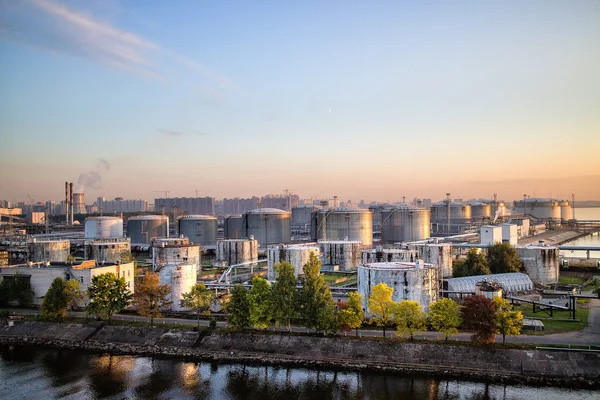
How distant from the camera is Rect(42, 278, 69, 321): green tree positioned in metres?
23.4

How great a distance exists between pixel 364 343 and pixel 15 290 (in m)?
18.6

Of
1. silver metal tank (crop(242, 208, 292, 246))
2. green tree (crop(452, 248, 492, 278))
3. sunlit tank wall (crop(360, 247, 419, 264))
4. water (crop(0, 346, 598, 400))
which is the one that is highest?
silver metal tank (crop(242, 208, 292, 246))

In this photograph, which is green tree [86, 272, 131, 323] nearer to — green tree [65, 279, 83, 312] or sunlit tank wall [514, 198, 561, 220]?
green tree [65, 279, 83, 312]

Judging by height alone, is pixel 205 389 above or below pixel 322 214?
below

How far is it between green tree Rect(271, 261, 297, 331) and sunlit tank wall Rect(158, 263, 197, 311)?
659 cm

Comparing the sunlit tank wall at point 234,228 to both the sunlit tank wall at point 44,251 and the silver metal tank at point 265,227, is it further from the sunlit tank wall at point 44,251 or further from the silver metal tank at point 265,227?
the sunlit tank wall at point 44,251

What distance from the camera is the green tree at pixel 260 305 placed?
20688 mm

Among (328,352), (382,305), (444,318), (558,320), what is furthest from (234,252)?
(558,320)

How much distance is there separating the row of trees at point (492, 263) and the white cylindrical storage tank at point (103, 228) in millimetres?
34682

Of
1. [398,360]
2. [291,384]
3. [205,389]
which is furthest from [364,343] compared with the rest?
[205,389]

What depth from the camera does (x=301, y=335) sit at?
66.9 feet

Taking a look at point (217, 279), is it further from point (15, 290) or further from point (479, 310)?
point (479, 310)

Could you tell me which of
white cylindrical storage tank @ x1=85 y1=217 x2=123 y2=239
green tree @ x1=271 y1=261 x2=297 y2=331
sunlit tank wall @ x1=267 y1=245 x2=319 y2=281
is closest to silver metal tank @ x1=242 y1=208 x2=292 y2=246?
white cylindrical storage tank @ x1=85 y1=217 x2=123 y2=239

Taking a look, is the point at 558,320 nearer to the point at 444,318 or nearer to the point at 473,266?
the point at 444,318
